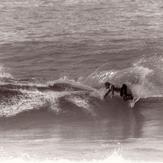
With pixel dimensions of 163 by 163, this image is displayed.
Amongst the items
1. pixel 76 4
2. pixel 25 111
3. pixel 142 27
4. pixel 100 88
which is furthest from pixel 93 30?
pixel 25 111

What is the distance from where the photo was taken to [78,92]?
21.7 meters

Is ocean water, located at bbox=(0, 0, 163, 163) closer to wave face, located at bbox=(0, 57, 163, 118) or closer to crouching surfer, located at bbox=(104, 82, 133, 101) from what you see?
wave face, located at bbox=(0, 57, 163, 118)

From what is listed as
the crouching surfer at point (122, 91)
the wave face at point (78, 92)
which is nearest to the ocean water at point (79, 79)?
the wave face at point (78, 92)

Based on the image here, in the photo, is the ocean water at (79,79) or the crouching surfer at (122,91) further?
the crouching surfer at (122,91)

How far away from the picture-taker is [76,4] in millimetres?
39719

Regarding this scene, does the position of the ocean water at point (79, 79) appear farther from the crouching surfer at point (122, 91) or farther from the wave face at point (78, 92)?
the crouching surfer at point (122, 91)

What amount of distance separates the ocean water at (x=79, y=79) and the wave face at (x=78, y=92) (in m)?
0.03

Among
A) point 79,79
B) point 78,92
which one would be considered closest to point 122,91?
point 78,92

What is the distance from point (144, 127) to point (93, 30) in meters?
14.8

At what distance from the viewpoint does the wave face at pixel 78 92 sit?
20453mm

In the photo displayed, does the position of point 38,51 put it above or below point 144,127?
above

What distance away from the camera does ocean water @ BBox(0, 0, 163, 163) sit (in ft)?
55.2

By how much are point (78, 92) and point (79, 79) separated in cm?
332

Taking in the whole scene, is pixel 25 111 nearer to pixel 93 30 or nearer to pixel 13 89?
pixel 13 89
